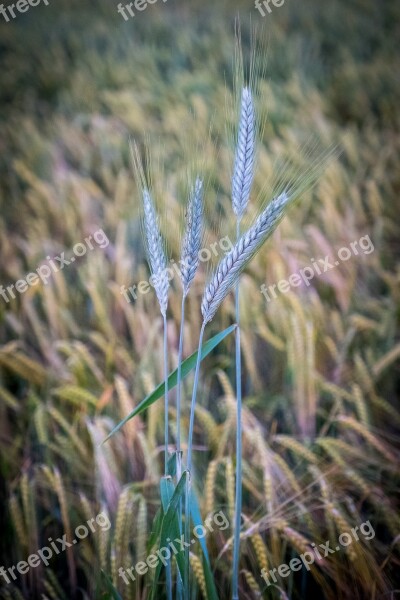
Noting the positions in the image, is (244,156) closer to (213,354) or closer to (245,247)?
(245,247)

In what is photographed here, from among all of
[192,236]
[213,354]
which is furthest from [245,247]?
[213,354]

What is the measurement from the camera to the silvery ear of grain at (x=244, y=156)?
692mm

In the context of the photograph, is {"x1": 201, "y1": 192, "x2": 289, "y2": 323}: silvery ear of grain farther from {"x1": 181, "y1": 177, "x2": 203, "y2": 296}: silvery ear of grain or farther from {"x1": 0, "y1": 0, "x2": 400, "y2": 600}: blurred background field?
{"x1": 0, "y1": 0, "x2": 400, "y2": 600}: blurred background field

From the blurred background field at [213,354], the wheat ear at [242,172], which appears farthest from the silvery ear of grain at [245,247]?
the blurred background field at [213,354]

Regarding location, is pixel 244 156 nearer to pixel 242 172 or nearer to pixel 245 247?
pixel 242 172

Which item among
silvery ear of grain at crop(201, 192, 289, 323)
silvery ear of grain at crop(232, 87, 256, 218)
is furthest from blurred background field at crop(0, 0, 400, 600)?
silvery ear of grain at crop(201, 192, 289, 323)

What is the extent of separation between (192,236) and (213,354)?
937 mm

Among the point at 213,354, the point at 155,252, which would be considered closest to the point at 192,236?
the point at 155,252

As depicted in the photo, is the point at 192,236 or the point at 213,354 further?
the point at 213,354

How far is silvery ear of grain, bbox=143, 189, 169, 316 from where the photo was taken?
2.32ft

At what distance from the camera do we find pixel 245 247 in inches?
25.7

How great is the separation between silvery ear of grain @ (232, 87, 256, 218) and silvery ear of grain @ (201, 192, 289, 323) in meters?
0.04

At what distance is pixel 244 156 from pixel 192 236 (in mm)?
131

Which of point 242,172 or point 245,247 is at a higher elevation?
point 242,172
